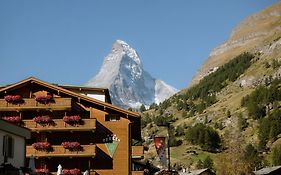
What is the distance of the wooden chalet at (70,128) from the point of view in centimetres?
5144

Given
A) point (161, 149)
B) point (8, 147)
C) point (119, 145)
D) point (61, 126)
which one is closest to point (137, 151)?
point (119, 145)

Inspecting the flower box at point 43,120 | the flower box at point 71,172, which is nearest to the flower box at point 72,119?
the flower box at point 43,120

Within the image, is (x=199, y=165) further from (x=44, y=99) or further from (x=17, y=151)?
(x=17, y=151)

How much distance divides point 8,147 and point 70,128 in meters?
19.4

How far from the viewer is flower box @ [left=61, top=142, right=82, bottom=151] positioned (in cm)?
5084

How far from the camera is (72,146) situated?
167ft

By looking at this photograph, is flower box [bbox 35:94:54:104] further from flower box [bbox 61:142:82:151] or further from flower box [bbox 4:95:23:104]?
flower box [bbox 61:142:82:151]

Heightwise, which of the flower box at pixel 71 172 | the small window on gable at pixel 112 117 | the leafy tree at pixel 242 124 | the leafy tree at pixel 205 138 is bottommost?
the flower box at pixel 71 172

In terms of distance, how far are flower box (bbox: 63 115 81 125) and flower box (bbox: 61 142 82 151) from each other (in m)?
2.08

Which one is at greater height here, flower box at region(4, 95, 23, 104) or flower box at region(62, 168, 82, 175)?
flower box at region(4, 95, 23, 104)

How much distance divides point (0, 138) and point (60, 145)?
2109 centimetres

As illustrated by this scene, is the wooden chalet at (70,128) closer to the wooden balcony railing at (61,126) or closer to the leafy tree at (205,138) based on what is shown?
the wooden balcony railing at (61,126)

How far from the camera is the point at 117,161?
52.3 m

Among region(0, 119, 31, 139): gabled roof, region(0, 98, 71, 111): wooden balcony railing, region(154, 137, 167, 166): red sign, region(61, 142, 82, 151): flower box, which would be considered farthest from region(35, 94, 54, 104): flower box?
region(0, 119, 31, 139): gabled roof
